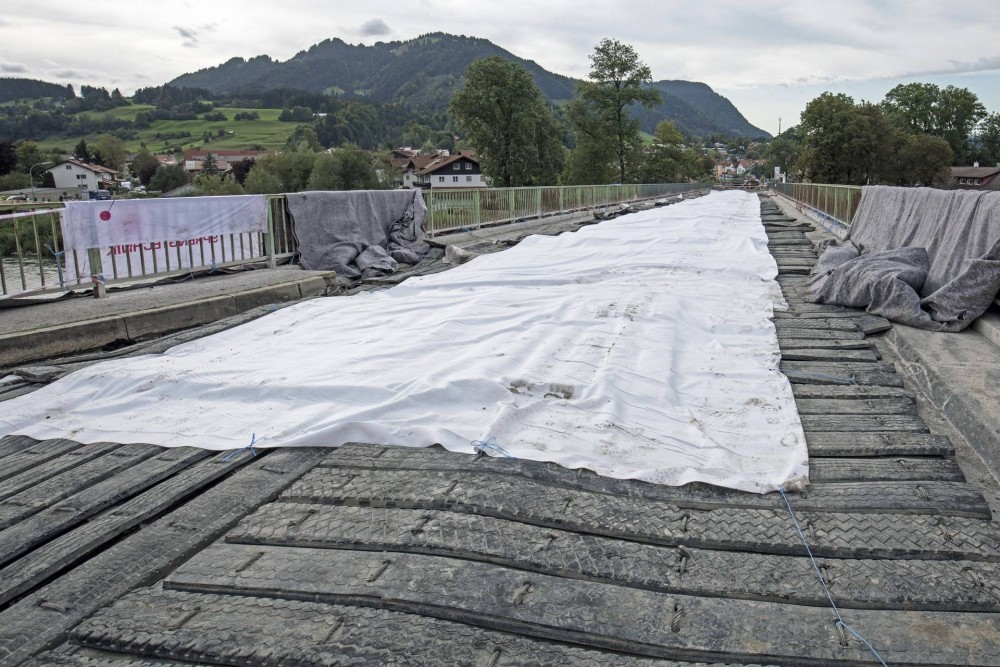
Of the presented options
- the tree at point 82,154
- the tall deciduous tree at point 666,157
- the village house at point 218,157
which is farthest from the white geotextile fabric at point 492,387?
the tree at point 82,154

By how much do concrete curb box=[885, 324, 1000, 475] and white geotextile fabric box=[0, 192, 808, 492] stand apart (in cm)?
97

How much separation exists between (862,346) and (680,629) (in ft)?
13.9

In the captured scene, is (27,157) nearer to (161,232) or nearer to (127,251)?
(161,232)

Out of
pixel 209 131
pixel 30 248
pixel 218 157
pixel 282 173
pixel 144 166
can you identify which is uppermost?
pixel 209 131

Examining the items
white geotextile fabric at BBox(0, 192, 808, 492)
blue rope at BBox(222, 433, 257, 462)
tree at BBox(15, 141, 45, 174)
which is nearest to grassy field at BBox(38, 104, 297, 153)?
tree at BBox(15, 141, 45, 174)

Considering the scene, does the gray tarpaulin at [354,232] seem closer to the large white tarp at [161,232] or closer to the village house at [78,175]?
the large white tarp at [161,232]

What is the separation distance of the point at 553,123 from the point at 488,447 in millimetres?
66166

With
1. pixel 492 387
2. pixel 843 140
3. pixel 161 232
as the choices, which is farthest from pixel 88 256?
pixel 843 140

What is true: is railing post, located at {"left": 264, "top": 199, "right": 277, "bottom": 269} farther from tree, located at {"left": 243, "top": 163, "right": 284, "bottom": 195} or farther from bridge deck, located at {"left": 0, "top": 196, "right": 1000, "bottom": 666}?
tree, located at {"left": 243, "top": 163, "right": 284, "bottom": 195}

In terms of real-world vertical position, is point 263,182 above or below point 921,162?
below

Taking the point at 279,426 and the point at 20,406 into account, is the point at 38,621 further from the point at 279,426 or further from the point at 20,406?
the point at 20,406

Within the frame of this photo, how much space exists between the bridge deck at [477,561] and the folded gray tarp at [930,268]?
8.39 feet

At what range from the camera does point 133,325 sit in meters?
6.74

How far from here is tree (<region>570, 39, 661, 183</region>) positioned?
6169 centimetres
